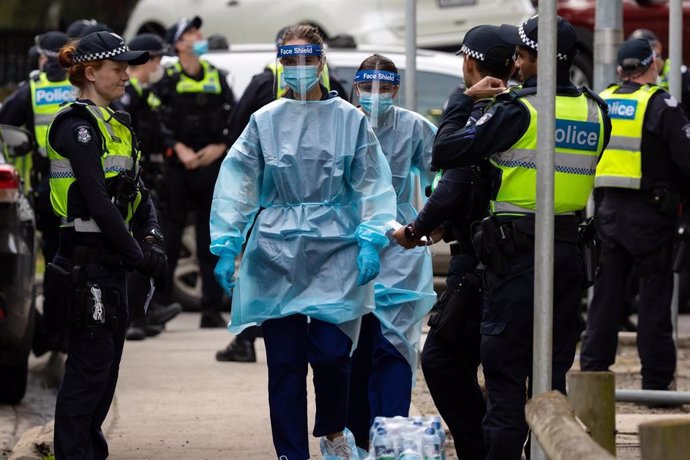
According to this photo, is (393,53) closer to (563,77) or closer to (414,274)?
(414,274)

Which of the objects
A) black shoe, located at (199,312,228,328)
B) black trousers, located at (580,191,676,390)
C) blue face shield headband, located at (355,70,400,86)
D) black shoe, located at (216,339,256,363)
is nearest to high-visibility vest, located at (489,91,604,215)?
blue face shield headband, located at (355,70,400,86)

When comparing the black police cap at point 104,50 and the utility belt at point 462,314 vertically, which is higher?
the black police cap at point 104,50

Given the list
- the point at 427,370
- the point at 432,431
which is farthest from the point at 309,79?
the point at 432,431

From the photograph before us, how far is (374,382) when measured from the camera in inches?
296

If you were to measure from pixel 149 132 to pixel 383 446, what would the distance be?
21.4ft

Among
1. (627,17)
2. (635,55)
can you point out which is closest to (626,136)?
(635,55)

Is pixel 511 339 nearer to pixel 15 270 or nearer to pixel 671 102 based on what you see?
pixel 671 102

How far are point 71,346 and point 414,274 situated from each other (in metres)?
1.62

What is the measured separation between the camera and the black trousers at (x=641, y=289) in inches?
367

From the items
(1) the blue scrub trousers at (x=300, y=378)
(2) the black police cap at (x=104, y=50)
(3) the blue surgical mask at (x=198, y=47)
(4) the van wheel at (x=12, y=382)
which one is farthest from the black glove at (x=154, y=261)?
(3) the blue surgical mask at (x=198, y=47)

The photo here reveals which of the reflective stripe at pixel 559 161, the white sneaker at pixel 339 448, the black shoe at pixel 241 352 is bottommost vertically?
the black shoe at pixel 241 352

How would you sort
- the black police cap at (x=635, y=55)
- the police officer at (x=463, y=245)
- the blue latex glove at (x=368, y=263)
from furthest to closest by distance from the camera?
the black police cap at (x=635, y=55), the blue latex glove at (x=368, y=263), the police officer at (x=463, y=245)

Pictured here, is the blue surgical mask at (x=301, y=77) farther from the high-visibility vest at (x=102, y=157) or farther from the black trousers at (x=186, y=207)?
the black trousers at (x=186, y=207)

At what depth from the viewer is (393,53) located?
43.8ft
